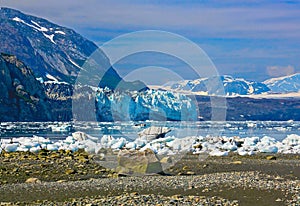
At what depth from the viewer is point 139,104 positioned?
108125 millimetres

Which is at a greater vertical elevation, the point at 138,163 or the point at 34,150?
the point at 138,163

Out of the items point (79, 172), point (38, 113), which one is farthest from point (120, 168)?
point (38, 113)

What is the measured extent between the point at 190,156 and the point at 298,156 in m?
4.51

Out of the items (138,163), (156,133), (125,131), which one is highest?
(138,163)

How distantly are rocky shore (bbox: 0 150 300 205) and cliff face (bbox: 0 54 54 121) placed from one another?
91778 mm

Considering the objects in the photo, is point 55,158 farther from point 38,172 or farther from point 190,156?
point 190,156

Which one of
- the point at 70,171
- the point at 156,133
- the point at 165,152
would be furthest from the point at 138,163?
the point at 156,133

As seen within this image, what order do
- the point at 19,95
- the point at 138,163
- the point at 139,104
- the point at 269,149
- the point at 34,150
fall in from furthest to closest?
the point at 19,95, the point at 139,104, the point at 269,149, the point at 34,150, the point at 138,163

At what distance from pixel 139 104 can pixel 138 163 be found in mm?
92364

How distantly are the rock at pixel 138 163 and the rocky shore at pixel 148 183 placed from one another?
1.32 ft

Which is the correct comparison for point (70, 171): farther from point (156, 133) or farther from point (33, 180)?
point (156, 133)

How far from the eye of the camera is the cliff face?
356 feet

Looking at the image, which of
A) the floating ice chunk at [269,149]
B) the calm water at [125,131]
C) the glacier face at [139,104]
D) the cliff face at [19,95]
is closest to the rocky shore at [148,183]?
the floating ice chunk at [269,149]

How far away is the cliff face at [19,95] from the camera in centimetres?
10856
